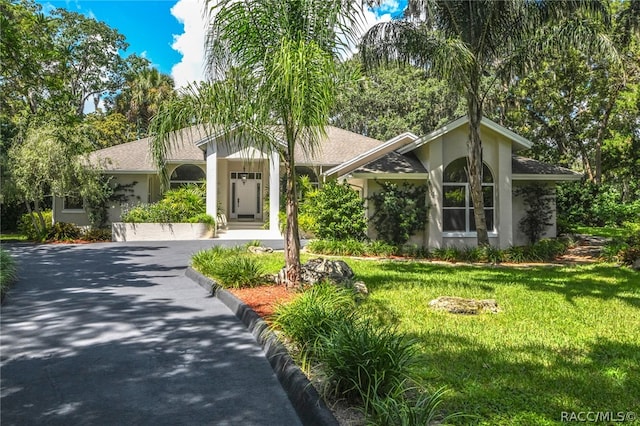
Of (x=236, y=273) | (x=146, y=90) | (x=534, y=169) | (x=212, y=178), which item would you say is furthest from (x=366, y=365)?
(x=146, y=90)

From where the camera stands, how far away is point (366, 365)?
3.83 meters

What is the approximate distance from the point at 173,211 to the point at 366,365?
1830 centimetres

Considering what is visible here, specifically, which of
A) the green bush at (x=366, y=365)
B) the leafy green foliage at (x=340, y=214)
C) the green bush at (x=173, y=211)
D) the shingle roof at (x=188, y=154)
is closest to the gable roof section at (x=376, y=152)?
the shingle roof at (x=188, y=154)

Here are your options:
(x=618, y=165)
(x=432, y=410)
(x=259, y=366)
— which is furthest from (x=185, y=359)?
(x=618, y=165)

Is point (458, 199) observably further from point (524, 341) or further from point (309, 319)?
point (309, 319)

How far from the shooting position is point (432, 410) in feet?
10.7

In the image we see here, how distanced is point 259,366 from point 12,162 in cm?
1954

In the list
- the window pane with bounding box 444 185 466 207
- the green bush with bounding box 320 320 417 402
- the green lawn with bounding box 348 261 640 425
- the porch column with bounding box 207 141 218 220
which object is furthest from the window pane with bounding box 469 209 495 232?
the green bush with bounding box 320 320 417 402

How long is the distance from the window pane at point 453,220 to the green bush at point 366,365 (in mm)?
13343

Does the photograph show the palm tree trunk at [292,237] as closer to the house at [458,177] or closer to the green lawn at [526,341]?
the green lawn at [526,341]

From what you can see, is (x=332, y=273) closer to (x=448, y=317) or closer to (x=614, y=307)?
(x=448, y=317)

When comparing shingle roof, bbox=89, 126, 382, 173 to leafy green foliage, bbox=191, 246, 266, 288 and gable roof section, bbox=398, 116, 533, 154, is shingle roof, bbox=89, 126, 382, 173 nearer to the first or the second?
gable roof section, bbox=398, 116, 533, 154

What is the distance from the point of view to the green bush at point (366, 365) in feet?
12.4

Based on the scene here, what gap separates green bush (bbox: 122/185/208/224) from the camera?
2030 centimetres
